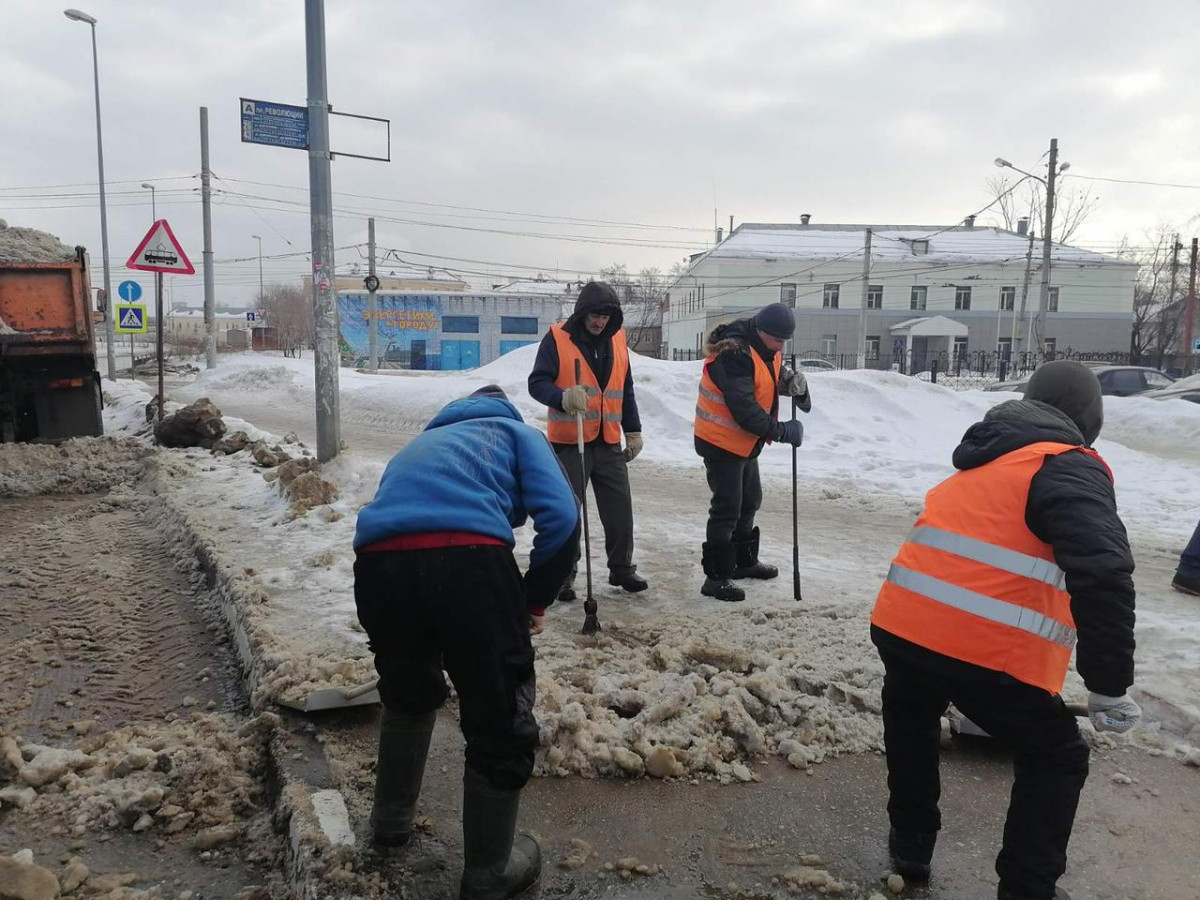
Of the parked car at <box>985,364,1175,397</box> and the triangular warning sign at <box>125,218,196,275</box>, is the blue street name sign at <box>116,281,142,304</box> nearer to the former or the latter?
the triangular warning sign at <box>125,218,196,275</box>

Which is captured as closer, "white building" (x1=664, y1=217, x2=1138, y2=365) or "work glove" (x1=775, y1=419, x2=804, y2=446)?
"work glove" (x1=775, y1=419, x2=804, y2=446)

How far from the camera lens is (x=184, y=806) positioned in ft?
9.86

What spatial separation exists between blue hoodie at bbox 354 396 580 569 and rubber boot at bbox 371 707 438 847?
0.64 meters

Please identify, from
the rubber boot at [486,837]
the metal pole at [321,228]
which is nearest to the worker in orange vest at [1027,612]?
the rubber boot at [486,837]

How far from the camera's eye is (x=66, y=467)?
9.39 meters

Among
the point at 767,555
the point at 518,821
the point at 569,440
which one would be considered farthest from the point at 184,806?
the point at 767,555

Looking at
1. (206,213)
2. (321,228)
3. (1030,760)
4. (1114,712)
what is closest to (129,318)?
(206,213)

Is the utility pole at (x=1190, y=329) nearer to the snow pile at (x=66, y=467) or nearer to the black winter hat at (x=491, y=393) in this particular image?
the snow pile at (x=66, y=467)

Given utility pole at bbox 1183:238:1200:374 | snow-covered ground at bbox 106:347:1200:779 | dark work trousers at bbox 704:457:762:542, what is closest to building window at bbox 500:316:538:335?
utility pole at bbox 1183:238:1200:374

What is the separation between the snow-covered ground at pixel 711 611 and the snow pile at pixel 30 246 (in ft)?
9.53

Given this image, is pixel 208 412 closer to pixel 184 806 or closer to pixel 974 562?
pixel 184 806

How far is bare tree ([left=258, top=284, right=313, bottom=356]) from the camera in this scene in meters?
71.6

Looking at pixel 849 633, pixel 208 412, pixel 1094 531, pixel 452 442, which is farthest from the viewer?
pixel 208 412

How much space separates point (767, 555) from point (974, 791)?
3222mm
